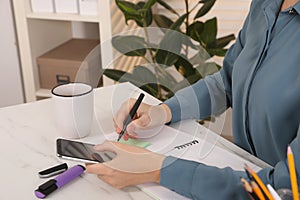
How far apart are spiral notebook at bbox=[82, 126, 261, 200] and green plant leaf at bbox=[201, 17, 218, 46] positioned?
825 mm

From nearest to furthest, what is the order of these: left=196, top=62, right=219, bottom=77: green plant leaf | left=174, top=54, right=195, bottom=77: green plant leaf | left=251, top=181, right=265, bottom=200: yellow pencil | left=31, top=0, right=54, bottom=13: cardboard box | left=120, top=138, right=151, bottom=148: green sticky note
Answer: left=251, top=181, right=265, bottom=200: yellow pencil
left=120, top=138, right=151, bottom=148: green sticky note
left=196, top=62, right=219, bottom=77: green plant leaf
left=174, top=54, right=195, bottom=77: green plant leaf
left=31, top=0, right=54, bottom=13: cardboard box

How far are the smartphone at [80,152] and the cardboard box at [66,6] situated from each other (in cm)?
108

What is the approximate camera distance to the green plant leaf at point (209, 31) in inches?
71.9

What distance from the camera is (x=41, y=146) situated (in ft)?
3.44

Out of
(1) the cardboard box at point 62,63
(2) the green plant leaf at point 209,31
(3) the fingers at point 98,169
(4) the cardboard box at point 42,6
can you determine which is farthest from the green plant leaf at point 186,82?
(4) the cardboard box at point 42,6

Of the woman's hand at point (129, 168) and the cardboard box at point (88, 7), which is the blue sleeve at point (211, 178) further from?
the cardboard box at point (88, 7)

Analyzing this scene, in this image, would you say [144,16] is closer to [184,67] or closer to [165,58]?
[184,67]

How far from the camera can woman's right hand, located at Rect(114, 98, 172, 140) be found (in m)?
1.05

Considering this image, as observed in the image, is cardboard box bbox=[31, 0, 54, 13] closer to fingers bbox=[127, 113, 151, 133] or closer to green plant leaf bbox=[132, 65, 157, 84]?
green plant leaf bbox=[132, 65, 157, 84]

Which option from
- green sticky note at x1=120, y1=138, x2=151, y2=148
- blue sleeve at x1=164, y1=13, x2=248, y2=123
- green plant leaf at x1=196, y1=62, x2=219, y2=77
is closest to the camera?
green sticky note at x1=120, y1=138, x2=151, y2=148

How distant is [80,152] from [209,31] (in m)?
0.99

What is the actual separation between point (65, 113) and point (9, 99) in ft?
4.12

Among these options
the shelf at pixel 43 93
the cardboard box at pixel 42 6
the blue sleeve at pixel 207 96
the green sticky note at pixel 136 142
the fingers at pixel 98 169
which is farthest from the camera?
the shelf at pixel 43 93

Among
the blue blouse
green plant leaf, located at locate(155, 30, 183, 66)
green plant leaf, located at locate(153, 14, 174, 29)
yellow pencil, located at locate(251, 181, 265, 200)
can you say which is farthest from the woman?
green plant leaf, located at locate(153, 14, 174, 29)
